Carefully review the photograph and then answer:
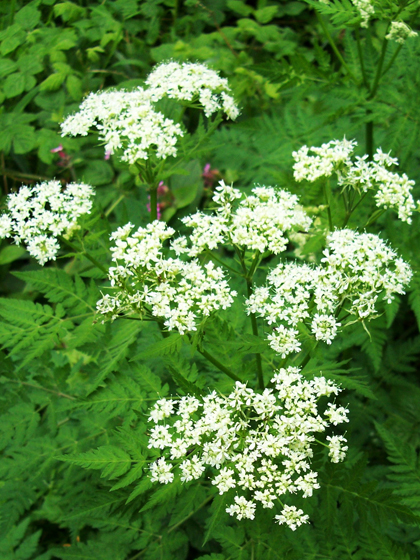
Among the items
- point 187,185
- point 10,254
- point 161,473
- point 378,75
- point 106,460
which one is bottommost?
point 10,254

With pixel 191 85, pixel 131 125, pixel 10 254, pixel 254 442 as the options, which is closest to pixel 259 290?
pixel 254 442

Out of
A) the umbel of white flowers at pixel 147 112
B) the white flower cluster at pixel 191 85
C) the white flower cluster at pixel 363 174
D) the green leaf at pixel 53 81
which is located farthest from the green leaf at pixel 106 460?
the green leaf at pixel 53 81

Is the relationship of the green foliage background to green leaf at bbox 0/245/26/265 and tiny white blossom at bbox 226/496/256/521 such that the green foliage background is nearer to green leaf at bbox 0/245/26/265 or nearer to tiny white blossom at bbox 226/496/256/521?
green leaf at bbox 0/245/26/265

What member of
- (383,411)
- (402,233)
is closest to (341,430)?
(383,411)

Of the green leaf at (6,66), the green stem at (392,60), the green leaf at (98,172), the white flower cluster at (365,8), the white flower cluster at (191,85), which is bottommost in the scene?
the green leaf at (98,172)

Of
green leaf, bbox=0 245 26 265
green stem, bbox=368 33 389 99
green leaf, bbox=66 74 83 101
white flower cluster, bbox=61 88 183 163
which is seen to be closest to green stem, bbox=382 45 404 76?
green stem, bbox=368 33 389 99

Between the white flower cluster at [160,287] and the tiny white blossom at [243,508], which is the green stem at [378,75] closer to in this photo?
the white flower cluster at [160,287]

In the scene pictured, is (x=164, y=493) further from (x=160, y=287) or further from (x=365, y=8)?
(x=365, y=8)
